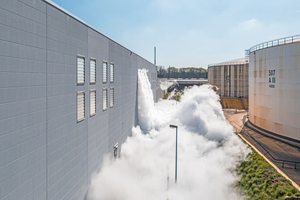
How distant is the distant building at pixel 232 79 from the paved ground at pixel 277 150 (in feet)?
78.9

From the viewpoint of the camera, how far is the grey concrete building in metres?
7.22

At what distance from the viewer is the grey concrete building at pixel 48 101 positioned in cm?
722

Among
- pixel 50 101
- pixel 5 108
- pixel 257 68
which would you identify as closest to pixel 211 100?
pixel 257 68

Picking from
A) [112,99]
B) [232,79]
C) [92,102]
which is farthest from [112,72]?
[232,79]

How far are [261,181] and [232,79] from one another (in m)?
39.9

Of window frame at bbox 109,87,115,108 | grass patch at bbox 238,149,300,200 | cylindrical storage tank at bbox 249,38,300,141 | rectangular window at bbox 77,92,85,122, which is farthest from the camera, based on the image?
cylindrical storage tank at bbox 249,38,300,141

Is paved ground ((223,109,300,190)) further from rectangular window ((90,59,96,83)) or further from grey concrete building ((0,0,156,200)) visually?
rectangular window ((90,59,96,83))

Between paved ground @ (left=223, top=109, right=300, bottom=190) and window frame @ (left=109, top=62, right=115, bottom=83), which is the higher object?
window frame @ (left=109, top=62, right=115, bottom=83)

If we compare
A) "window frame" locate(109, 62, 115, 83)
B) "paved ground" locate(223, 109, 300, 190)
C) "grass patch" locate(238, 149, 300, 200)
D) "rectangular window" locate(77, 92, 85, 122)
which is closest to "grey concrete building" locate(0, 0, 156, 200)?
"rectangular window" locate(77, 92, 85, 122)

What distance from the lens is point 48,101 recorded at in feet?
30.3

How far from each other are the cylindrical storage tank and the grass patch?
6.07 m

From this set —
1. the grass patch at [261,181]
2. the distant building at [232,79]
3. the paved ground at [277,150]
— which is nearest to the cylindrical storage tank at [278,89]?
the paved ground at [277,150]

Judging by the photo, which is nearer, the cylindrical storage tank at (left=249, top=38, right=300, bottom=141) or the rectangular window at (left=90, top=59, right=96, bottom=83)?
the rectangular window at (left=90, top=59, right=96, bottom=83)

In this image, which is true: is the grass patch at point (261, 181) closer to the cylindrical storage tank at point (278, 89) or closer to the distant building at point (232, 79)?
the cylindrical storage tank at point (278, 89)
